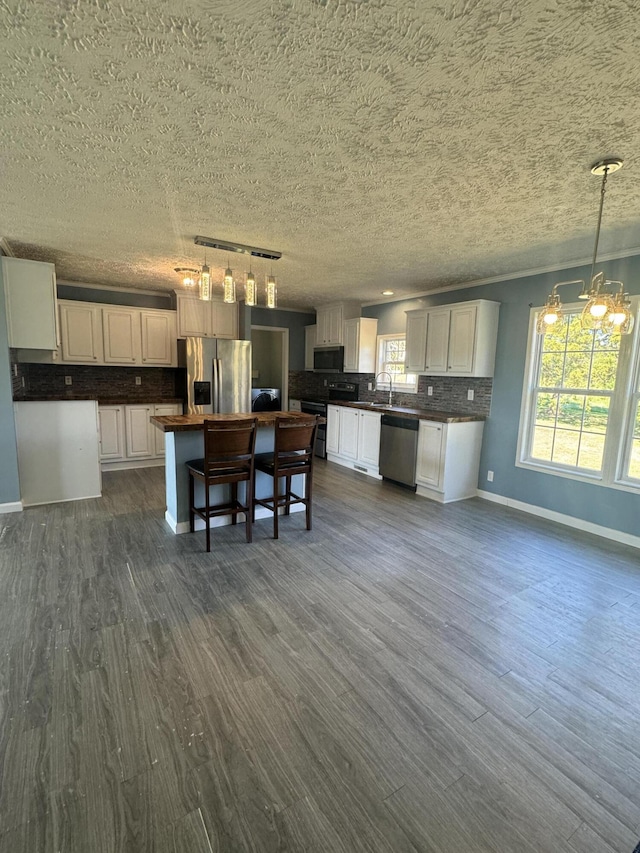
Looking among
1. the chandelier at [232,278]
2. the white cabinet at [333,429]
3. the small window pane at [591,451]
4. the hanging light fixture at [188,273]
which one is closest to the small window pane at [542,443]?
the small window pane at [591,451]

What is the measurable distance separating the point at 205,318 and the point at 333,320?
207 centimetres

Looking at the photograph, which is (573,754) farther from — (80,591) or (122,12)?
(122,12)

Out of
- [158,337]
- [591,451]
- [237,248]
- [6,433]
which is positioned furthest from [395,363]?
[6,433]

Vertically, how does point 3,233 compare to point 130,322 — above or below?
above

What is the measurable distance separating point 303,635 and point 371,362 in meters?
4.67

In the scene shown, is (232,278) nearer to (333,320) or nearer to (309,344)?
(333,320)

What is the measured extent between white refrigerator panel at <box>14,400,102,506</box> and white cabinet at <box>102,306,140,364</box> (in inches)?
56.0

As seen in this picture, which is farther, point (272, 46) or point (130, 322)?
point (130, 322)

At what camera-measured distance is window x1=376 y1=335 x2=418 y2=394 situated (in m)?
5.70

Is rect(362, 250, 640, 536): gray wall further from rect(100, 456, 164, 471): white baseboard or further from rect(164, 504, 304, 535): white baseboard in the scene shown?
rect(100, 456, 164, 471): white baseboard

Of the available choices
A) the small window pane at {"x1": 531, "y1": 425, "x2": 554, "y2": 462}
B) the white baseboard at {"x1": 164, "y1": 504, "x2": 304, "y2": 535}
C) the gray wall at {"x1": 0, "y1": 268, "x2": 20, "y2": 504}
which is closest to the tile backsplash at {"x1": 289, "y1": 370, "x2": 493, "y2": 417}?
the small window pane at {"x1": 531, "y1": 425, "x2": 554, "y2": 462}

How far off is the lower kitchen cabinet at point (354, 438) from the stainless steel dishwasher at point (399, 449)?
152 millimetres

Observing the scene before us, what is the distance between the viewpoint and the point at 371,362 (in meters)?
6.20

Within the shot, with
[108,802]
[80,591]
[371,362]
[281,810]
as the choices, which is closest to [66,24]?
[108,802]
